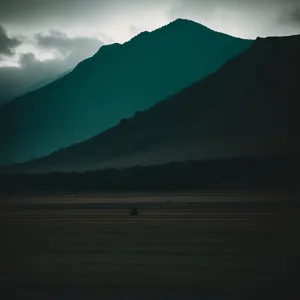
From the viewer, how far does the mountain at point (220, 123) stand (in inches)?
5413

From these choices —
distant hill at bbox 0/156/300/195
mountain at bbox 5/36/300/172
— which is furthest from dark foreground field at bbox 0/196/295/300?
mountain at bbox 5/36/300/172

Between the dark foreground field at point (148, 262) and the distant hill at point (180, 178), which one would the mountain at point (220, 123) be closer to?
the distant hill at point (180, 178)

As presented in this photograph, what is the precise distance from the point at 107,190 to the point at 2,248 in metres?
93.8

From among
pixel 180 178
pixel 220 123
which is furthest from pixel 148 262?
pixel 220 123

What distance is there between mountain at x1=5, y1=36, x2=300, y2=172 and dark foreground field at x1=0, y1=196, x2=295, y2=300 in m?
94.7

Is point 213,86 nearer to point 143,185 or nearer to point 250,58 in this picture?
point 250,58

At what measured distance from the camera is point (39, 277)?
709 inches

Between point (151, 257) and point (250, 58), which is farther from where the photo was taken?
point (250, 58)

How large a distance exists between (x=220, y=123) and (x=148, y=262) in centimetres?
13023

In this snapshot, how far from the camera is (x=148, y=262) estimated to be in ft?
67.4

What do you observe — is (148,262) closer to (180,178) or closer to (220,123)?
(180,178)

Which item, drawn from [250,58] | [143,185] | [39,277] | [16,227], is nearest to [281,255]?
[39,277]

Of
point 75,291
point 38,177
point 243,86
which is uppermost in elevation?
point 243,86

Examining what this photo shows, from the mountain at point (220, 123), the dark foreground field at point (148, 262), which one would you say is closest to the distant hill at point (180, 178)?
the mountain at point (220, 123)
